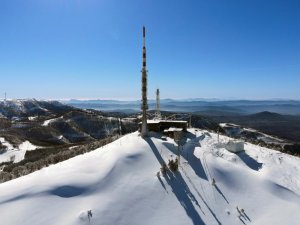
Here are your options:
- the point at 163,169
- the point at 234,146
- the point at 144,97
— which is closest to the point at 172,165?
the point at 163,169

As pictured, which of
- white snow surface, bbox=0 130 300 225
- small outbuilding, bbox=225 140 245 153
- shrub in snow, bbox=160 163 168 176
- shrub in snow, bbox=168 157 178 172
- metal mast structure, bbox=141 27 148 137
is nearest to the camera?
white snow surface, bbox=0 130 300 225

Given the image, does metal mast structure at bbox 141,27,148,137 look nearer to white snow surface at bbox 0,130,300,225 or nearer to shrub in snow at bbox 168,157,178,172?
white snow surface at bbox 0,130,300,225

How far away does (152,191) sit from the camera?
40.7 feet

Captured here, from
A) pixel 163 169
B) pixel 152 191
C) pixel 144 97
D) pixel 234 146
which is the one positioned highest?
pixel 144 97

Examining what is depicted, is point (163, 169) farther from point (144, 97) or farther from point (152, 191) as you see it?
point (144, 97)

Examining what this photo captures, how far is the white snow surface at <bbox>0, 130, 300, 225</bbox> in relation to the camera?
10438mm

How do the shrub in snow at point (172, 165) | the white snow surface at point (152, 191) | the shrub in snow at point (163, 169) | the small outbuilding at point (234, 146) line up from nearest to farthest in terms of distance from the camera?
the white snow surface at point (152, 191)
the shrub in snow at point (163, 169)
the shrub in snow at point (172, 165)
the small outbuilding at point (234, 146)

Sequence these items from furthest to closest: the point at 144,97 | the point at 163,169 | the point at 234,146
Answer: the point at 144,97
the point at 234,146
the point at 163,169

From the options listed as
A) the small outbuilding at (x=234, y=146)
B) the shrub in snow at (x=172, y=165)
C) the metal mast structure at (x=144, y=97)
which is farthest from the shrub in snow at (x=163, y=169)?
the small outbuilding at (x=234, y=146)

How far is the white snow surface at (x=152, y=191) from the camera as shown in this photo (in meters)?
10.4

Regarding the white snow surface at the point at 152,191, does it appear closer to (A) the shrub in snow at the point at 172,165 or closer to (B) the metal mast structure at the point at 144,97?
(A) the shrub in snow at the point at 172,165

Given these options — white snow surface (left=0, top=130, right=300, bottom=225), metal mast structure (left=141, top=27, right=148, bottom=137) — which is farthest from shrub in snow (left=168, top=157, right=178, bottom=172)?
metal mast structure (left=141, top=27, right=148, bottom=137)

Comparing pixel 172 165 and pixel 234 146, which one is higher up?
pixel 234 146

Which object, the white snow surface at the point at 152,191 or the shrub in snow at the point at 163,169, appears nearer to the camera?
the white snow surface at the point at 152,191
